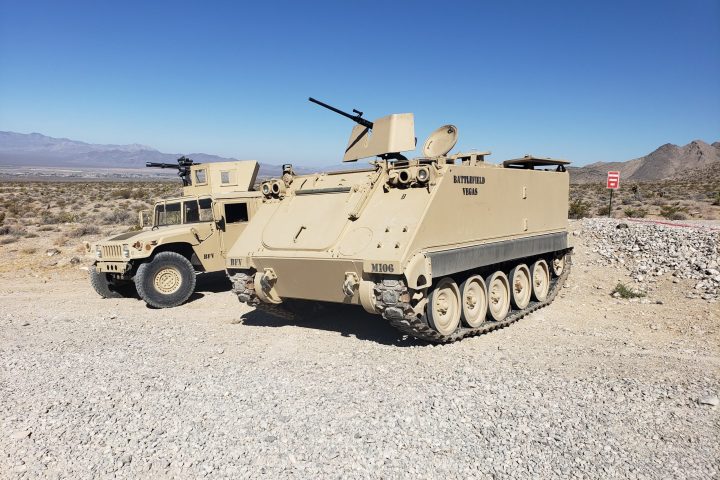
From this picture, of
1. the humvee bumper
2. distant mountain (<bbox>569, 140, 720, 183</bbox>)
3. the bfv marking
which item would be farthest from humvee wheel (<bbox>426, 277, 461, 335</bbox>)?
distant mountain (<bbox>569, 140, 720, 183</bbox>)

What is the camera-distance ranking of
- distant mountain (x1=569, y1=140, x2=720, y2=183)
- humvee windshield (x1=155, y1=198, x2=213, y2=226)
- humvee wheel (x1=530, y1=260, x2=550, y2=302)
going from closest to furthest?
humvee wheel (x1=530, y1=260, x2=550, y2=302), humvee windshield (x1=155, y1=198, x2=213, y2=226), distant mountain (x1=569, y1=140, x2=720, y2=183)

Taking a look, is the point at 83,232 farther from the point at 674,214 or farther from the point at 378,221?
the point at 674,214

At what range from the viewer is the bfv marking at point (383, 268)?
651 centimetres

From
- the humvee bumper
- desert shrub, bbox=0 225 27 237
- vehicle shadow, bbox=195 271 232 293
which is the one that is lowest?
vehicle shadow, bbox=195 271 232 293

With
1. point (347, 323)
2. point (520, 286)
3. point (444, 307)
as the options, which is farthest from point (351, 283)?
point (520, 286)

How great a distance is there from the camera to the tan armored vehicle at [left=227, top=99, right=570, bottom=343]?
22.5 feet

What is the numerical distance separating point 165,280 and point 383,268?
585 centimetres

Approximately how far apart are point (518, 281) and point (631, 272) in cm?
429

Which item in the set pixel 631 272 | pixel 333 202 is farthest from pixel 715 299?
pixel 333 202

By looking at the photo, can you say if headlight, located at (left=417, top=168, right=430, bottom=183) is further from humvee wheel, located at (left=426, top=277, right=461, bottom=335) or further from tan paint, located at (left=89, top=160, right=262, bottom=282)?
tan paint, located at (left=89, top=160, right=262, bottom=282)

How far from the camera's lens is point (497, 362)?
6.67m

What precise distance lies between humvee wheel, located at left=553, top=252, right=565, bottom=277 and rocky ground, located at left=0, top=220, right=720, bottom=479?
5.65 ft

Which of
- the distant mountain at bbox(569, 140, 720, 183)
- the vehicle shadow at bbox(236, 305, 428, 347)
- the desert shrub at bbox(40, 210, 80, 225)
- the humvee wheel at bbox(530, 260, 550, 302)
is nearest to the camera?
the vehicle shadow at bbox(236, 305, 428, 347)

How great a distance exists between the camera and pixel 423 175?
7387mm
